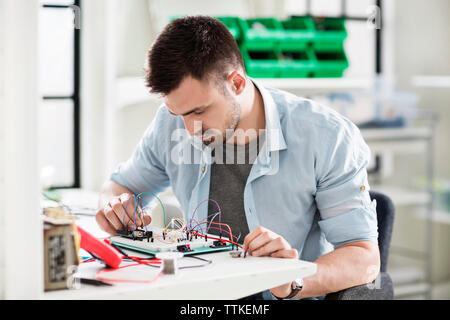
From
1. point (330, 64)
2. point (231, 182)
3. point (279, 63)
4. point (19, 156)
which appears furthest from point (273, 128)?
point (330, 64)

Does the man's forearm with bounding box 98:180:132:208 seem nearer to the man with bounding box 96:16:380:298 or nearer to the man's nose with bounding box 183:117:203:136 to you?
the man with bounding box 96:16:380:298

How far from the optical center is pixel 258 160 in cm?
158

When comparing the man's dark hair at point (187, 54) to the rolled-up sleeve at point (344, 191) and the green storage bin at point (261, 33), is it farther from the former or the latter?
the green storage bin at point (261, 33)

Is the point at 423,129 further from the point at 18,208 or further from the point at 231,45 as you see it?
the point at 18,208

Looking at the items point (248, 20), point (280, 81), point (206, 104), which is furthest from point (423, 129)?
point (206, 104)

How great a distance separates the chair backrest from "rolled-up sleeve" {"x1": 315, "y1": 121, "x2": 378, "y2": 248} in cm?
16

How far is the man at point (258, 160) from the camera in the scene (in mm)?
1423

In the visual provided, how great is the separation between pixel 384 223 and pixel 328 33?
3.66 ft

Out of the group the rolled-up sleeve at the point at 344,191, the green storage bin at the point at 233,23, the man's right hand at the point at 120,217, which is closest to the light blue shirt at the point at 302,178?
the rolled-up sleeve at the point at 344,191

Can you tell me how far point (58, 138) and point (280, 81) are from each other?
35.7 inches

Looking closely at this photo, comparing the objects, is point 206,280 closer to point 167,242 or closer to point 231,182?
point 167,242

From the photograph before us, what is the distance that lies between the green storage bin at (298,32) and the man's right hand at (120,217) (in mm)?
1225

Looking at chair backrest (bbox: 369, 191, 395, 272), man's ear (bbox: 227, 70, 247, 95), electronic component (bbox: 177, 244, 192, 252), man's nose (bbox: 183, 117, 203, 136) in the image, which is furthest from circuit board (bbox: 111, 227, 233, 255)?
chair backrest (bbox: 369, 191, 395, 272)
